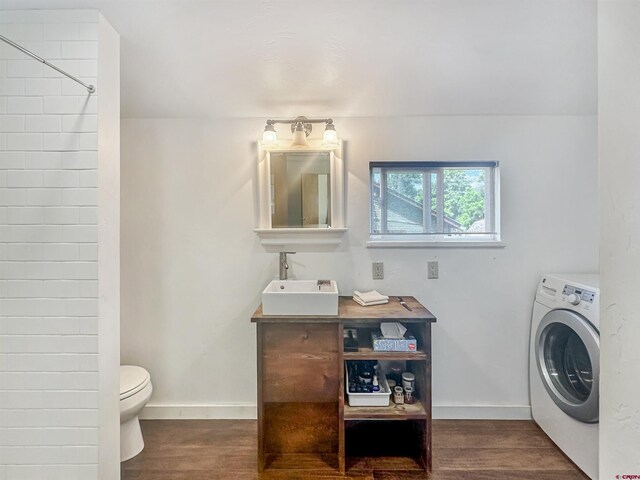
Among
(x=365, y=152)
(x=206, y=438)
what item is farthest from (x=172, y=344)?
(x=365, y=152)

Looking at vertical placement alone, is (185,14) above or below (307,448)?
above

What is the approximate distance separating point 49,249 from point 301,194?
1.36 meters

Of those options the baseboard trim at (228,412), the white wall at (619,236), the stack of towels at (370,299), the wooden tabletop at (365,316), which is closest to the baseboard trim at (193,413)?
the baseboard trim at (228,412)

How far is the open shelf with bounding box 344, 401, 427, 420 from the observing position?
159cm

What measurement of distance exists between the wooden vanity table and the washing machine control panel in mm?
795

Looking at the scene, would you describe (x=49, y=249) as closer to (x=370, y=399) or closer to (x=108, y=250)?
(x=108, y=250)

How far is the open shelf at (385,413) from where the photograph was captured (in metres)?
1.59

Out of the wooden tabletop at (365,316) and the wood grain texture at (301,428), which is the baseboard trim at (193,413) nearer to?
the wood grain texture at (301,428)

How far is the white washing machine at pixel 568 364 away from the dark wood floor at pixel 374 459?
0.46 ft

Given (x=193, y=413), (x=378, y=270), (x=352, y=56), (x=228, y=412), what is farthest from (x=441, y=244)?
(x=193, y=413)

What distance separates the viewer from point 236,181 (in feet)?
6.86

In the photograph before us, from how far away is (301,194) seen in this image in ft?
6.81

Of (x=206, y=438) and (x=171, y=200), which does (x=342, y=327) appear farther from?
(x=171, y=200)

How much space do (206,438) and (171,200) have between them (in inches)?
62.4
